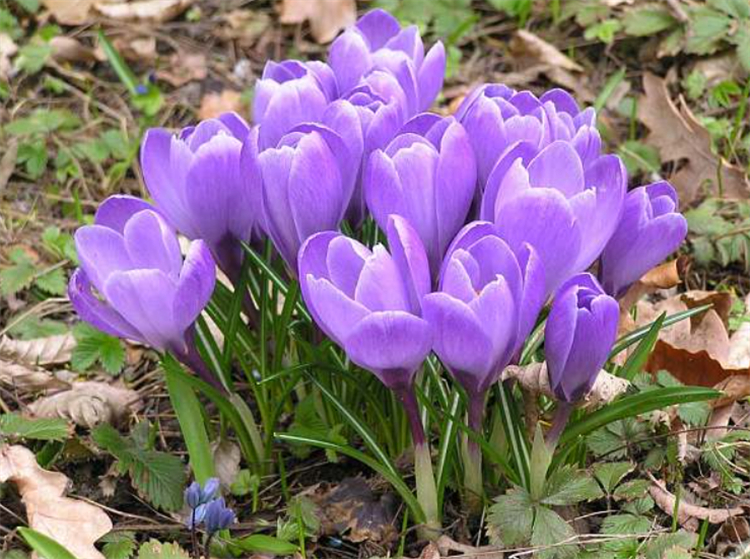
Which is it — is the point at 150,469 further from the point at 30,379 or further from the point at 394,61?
the point at 394,61

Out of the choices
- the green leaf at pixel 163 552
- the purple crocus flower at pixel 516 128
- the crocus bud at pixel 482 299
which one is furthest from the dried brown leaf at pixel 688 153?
the green leaf at pixel 163 552

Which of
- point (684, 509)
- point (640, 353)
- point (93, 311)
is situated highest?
point (93, 311)

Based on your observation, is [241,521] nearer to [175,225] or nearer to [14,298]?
[175,225]

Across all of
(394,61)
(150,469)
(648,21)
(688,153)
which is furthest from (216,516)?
(648,21)

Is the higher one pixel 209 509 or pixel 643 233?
pixel 643 233

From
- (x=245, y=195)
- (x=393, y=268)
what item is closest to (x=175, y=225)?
(x=245, y=195)
